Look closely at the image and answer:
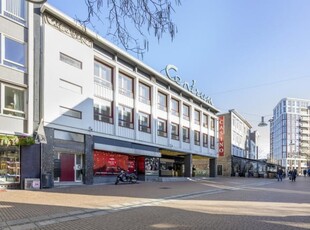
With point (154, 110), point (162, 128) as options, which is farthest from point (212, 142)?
point (154, 110)

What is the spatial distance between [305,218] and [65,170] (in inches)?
617

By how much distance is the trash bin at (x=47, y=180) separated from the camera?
19.7 metres

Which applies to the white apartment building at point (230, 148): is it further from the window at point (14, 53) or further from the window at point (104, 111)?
the window at point (14, 53)

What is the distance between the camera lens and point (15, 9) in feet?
64.5

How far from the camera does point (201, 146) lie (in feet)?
147

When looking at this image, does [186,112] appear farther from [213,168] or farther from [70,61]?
[70,61]

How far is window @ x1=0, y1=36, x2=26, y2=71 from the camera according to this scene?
18.9 metres

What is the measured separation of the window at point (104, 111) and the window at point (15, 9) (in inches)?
318

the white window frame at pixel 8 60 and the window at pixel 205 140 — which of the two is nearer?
the white window frame at pixel 8 60

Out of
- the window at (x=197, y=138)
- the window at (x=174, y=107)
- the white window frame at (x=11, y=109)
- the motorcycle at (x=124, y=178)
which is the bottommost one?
the motorcycle at (x=124, y=178)

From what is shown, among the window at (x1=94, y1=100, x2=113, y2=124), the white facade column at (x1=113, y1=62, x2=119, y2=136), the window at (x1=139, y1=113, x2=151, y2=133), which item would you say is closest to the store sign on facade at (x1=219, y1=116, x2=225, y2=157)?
the window at (x1=139, y1=113, x2=151, y2=133)

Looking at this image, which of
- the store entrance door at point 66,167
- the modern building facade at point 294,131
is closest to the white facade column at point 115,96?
the store entrance door at point 66,167

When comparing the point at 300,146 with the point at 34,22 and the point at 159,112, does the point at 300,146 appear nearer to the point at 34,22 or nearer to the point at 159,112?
the point at 159,112

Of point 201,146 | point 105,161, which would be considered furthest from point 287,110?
point 105,161
